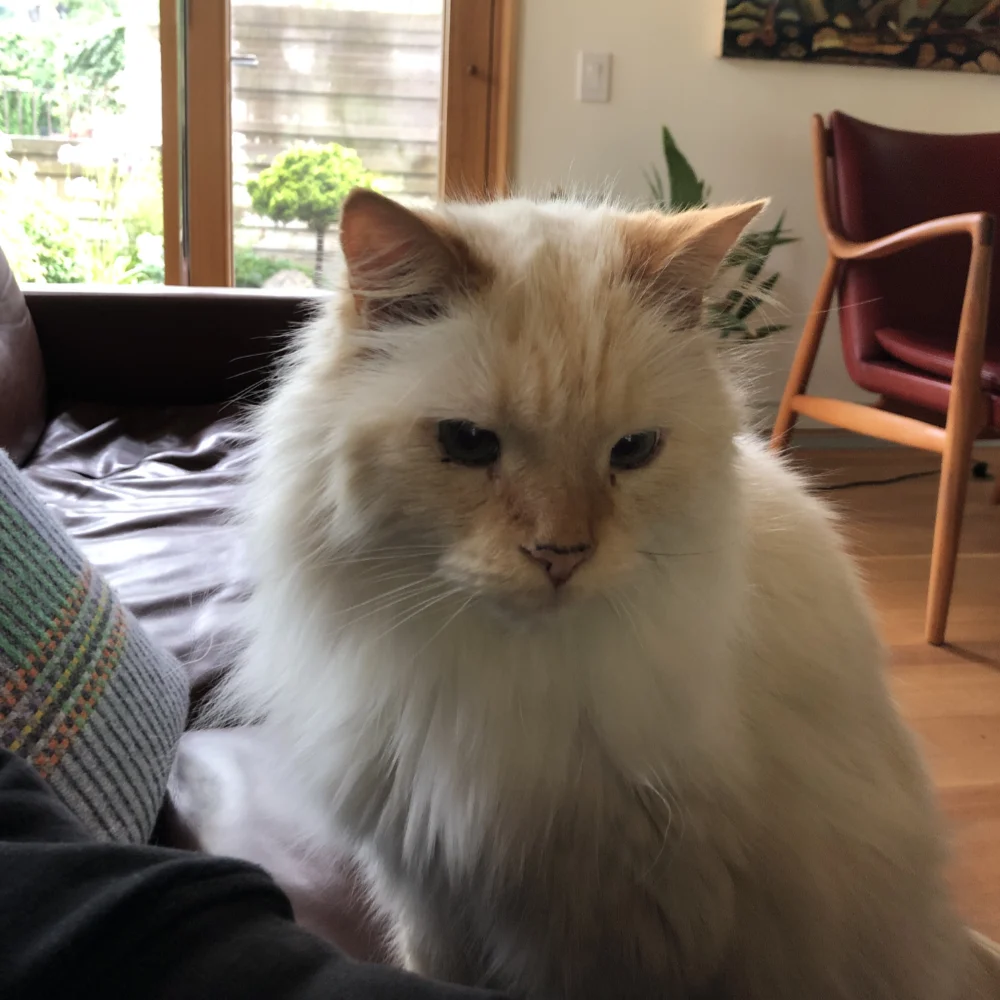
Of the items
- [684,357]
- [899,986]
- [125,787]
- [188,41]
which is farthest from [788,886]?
[188,41]

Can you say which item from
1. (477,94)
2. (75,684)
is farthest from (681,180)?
(75,684)

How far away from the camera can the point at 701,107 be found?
3094mm

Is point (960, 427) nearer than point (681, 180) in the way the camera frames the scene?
Yes

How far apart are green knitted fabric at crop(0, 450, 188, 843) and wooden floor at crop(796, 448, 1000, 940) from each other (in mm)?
900

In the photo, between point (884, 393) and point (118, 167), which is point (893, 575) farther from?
point (118, 167)

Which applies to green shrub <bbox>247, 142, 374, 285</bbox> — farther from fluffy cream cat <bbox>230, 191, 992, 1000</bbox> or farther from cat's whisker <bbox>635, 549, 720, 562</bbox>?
cat's whisker <bbox>635, 549, 720, 562</bbox>

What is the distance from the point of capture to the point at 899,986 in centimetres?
89

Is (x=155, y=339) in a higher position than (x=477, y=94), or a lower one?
lower

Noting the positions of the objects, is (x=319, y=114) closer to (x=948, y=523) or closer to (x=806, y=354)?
(x=806, y=354)

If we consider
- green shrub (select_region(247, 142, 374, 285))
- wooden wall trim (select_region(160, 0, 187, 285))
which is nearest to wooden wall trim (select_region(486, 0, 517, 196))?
green shrub (select_region(247, 142, 374, 285))

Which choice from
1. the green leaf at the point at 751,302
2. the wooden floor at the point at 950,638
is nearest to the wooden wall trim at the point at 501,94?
the wooden floor at the point at 950,638

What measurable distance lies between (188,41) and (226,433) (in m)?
1.67

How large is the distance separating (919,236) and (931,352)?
27 cm

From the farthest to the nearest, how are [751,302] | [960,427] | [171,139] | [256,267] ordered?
[256,267] < [171,139] < [960,427] < [751,302]
